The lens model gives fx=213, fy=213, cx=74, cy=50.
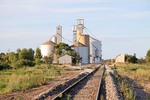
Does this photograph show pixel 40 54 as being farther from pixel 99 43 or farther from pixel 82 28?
pixel 99 43

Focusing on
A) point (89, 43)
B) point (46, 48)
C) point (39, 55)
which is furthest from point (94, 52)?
point (39, 55)

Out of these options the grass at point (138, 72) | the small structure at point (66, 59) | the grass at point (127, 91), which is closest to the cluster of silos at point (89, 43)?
the small structure at point (66, 59)

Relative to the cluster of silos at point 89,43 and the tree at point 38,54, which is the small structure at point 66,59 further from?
the cluster of silos at point 89,43

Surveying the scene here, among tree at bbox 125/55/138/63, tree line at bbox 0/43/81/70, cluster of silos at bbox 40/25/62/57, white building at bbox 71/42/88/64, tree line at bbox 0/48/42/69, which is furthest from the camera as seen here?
white building at bbox 71/42/88/64

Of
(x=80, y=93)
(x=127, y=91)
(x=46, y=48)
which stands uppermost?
(x=46, y=48)

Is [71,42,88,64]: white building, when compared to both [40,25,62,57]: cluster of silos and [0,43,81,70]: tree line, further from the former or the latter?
[40,25,62,57]: cluster of silos

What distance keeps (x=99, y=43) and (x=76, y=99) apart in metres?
105

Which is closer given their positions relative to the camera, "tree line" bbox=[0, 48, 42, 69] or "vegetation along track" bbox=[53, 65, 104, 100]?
"vegetation along track" bbox=[53, 65, 104, 100]

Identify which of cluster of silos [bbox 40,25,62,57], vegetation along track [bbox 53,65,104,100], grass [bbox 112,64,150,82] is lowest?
vegetation along track [bbox 53,65,104,100]

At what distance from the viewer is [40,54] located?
308 feet

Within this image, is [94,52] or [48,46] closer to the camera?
[48,46]

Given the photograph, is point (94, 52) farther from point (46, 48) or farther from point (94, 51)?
point (46, 48)

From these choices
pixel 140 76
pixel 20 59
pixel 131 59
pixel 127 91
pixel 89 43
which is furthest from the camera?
pixel 89 43

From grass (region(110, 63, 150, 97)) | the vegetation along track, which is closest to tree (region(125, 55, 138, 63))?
grass (region(110, 63, 150, 97))
